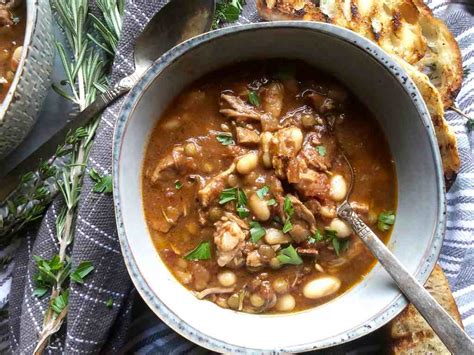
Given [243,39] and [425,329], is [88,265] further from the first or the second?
[425,329]

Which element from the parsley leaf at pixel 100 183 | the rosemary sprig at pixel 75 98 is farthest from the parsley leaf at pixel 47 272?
the parsley leaf at pixel 100 183

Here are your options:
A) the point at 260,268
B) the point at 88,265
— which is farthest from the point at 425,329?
the point at 88,265

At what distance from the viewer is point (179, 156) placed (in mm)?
2652

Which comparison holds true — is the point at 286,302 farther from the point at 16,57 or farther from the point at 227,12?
the point at 16,57

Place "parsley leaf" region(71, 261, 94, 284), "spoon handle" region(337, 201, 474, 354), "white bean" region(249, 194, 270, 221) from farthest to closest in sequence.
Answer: "parsley leaf" region(71, 261, 94, 284), "white bean" region(249, 194, 270, 221), "spoon handle" region(337, 201, 474, 354)

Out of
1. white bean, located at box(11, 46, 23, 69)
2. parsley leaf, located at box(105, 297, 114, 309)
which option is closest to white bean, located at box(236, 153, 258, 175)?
parsley leaf, located at box(105, 297, 114, 309)

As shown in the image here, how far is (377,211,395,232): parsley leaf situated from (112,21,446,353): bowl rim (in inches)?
8.3

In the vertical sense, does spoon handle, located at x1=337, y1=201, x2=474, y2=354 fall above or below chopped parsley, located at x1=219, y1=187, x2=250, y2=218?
below

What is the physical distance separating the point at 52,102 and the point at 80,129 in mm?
413

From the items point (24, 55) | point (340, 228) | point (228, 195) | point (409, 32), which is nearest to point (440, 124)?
point (409, 32)

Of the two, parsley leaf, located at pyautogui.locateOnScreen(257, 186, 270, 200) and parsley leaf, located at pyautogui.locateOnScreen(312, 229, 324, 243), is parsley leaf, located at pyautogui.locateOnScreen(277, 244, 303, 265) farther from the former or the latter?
parsley leaf, located at pyautogui.locateOnScreen(257, 186, 270, 200)

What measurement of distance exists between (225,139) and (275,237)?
49cm

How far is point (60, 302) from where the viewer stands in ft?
9.77

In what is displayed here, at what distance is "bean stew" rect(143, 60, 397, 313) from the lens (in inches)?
104
